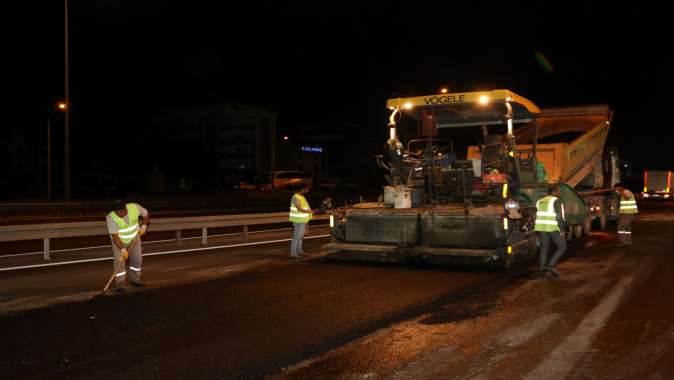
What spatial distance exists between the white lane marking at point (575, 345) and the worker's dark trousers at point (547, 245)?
1644 mm

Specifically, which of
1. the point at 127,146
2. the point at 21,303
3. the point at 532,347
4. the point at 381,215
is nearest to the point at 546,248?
the point at 381,215

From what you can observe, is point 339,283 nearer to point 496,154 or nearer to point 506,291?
point 506,291

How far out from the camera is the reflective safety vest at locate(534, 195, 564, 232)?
9.88 meters

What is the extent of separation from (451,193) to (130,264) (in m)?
6.00

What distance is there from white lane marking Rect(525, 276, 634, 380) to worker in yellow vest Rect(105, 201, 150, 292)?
5669 millimetres

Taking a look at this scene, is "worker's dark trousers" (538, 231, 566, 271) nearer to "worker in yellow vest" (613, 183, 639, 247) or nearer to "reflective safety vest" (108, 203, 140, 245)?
"worker in yellow vest" (613, 183, 639, 247)

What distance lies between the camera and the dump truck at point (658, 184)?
1718 inches

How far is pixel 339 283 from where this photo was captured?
9.38m

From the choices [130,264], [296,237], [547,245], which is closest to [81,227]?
[296,237]

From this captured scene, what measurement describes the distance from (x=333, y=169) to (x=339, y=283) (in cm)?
7143

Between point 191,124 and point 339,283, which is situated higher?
point 191,124

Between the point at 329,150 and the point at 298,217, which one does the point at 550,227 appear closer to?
the point at 298,217

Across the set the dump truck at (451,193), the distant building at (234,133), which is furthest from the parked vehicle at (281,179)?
the dump truck at (451,193)

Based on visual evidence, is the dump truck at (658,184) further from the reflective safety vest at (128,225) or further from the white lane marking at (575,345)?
the reflective safety vest at (128,225)
